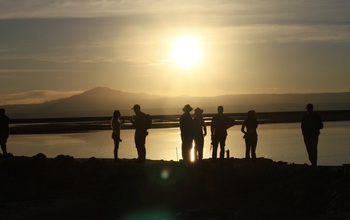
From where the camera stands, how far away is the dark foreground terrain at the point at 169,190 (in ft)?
42.8

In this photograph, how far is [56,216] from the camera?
13.1 meters

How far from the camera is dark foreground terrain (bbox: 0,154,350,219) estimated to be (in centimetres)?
1305

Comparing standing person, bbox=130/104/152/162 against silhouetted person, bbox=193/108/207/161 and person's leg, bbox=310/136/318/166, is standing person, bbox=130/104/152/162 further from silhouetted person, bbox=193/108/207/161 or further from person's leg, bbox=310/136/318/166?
person's leg, bbox=310/136/318/166

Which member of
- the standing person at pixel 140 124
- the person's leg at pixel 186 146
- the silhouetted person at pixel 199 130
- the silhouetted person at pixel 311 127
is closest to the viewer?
the silhouetted person at pixel 311 127

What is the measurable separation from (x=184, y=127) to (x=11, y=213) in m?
5.77

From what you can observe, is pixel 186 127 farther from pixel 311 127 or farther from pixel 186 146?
pixel 311 127

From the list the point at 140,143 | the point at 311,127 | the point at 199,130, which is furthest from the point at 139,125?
the point at 311,127

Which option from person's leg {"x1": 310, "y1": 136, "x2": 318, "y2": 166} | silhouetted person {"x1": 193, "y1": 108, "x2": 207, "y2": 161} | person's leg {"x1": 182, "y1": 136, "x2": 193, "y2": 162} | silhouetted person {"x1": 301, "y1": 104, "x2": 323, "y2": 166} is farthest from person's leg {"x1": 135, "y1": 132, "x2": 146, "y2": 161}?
person's leg {"x1": 310, "y1": 136, "x2": 318, "y2": 166}

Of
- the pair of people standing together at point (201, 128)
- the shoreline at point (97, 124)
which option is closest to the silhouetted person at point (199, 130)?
the pair of people standing together at point (201, 128)

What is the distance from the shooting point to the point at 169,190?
1542cm

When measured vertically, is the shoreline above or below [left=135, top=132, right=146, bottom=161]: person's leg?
above

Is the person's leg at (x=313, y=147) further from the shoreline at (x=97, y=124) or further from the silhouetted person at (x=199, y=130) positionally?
the shoreline at (x=97, y=124)

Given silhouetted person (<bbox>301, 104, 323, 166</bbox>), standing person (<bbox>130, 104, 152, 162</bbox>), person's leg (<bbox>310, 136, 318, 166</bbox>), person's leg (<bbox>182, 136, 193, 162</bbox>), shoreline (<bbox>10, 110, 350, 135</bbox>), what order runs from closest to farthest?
silhouetted person (<bbox>301, 104, 323, 166</bbox>) < person's leg (<bbox>310, 136, 318, 166</bbox>) < person's leg (<bbox>182, 136, 193, 162</bbox>) < standing person (<bbox>130, 104, 152, 162</bbox>) < shoreline (<bbox>10, 110, 350, 135</bbox>)

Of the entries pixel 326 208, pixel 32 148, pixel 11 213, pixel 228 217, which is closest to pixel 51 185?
pixel 11 213
